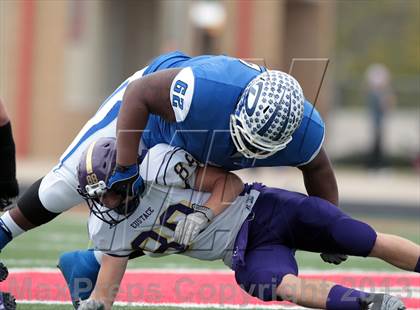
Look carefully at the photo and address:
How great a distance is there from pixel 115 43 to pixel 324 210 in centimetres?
1482

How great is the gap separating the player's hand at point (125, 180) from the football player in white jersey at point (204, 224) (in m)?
0.04

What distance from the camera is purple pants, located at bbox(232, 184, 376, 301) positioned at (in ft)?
13.9

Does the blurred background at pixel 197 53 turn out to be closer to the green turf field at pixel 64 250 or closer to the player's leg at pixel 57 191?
the green turf field at pixel 64 250

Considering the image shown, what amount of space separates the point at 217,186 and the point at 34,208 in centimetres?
99

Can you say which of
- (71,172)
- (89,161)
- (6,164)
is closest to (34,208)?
(71,172)

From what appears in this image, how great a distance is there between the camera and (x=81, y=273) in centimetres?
472

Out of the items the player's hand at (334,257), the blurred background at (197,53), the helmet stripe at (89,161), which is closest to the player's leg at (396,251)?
the player's hand at (334,257)

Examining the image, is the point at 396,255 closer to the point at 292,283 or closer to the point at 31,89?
the point at 292,283

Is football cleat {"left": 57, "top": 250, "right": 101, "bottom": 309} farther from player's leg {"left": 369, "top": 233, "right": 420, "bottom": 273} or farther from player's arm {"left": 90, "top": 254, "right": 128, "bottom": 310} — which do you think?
player's leg {"left": 369, "top": 233, "right": 420, "bottom": 273}

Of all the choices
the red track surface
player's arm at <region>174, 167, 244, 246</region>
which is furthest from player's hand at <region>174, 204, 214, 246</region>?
the red track surface

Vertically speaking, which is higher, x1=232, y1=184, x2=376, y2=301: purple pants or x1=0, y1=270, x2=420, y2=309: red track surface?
x1=232, y1=184, x2=376, y2=301: purple pants

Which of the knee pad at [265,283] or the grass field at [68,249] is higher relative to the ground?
the knee pad at [265,283]

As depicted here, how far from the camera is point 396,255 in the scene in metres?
4.33

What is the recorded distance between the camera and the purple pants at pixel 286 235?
167 inches
